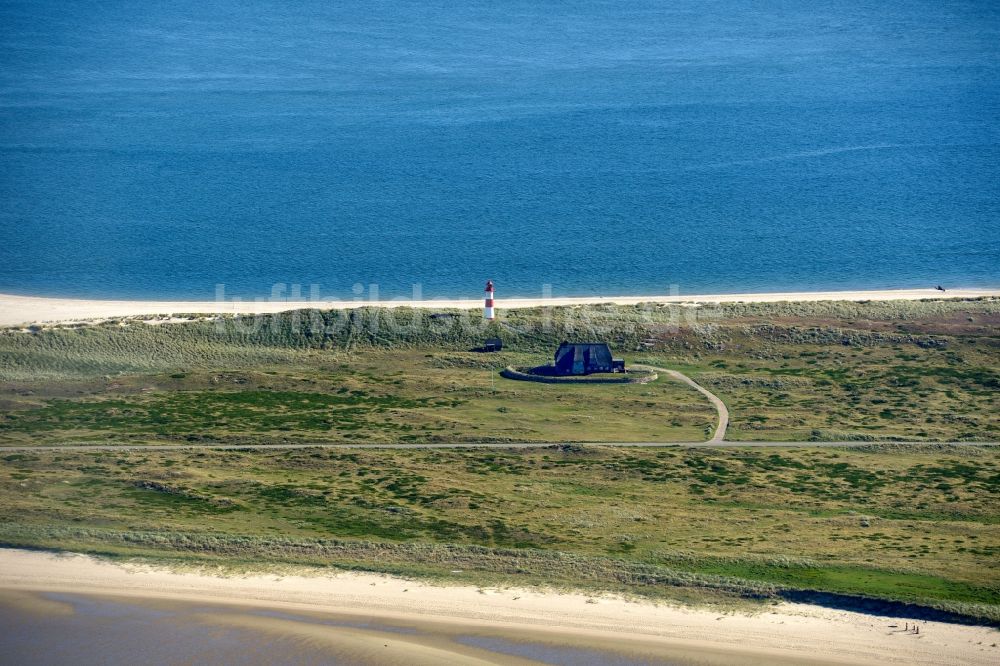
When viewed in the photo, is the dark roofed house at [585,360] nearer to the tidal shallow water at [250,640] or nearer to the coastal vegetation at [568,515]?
the coastal vegetation at [568,515]

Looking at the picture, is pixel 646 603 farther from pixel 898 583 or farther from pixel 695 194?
pixel 695 194

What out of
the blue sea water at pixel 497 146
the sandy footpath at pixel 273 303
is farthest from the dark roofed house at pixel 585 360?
the blue sea water at pixel 497 146

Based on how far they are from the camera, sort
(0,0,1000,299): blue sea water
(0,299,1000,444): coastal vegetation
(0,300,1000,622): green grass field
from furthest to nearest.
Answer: (0,0,1000,299): blue sea water → (0,299,1000,444): coastal vegetation → (0,300,1000,622): green grass field

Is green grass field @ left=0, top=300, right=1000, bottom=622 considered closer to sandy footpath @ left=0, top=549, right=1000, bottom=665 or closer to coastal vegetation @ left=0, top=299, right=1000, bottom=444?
coastal vegetation @ left=0, top=299, right=1000, bottom=444

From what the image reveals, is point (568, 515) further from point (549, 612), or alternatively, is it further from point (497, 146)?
point (497, 146)

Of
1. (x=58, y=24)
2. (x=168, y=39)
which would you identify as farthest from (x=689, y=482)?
(x=58, y=24)

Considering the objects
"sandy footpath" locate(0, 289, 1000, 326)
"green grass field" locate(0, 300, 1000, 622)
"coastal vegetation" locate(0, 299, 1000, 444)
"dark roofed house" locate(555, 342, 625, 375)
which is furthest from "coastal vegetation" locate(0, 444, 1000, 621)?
"sandy footpath" locate(0, 289, 1000, 326)
